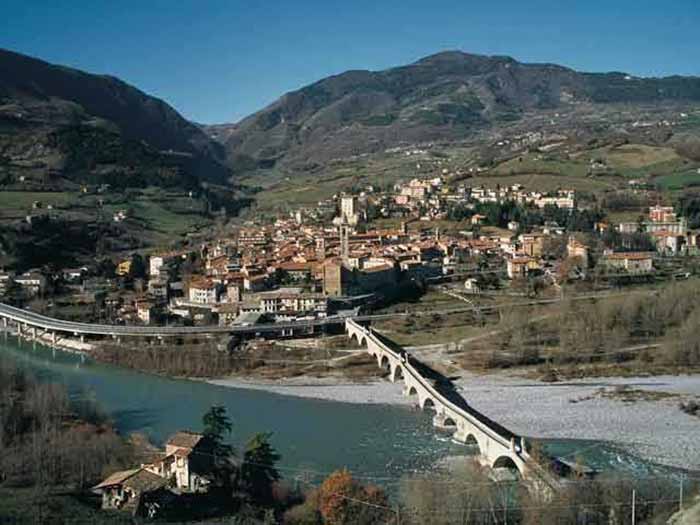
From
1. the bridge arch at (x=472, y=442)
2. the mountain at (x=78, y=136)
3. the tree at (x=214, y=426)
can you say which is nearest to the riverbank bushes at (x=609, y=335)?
the bridge arch at (x=472, y=442)

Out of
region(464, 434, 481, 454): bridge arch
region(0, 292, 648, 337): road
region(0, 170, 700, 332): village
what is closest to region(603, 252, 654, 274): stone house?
region(0, 170, 700, 332): village

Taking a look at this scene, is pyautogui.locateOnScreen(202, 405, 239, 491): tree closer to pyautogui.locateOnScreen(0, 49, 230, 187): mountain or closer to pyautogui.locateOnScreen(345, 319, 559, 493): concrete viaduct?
pyautogui.locateOnScreen(345, 319, 559, 493): concrete viaduct

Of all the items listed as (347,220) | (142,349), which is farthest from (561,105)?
(142,349)

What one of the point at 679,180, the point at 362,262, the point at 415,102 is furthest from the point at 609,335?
the point at 415,102

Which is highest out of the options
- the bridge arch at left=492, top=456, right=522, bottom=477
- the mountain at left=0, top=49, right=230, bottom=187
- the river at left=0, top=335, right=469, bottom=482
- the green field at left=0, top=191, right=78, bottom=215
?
the mountain at left=0, top=49, right=230, bottom=187

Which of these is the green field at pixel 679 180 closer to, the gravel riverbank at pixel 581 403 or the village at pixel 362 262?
the village at pixel 362 262

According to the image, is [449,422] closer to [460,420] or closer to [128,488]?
[460,420]

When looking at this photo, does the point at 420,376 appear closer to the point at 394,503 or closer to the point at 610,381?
the point at 610,381
